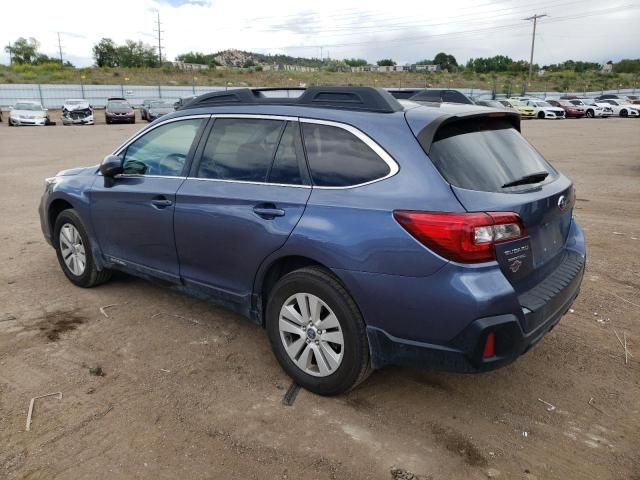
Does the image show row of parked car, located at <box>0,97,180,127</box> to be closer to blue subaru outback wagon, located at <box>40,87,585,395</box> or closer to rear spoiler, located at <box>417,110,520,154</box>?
blue subaru outback wagon, located at <box>40,87,585,395</box>

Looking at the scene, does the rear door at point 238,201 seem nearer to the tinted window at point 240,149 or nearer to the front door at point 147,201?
the tinted window at point 240,149

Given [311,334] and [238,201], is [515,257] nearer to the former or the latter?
[311,334]

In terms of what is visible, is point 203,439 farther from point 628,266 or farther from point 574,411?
point 628,266

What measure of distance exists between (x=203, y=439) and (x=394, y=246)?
1.43 m

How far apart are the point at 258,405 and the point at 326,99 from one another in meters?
1.90

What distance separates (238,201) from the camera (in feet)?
11.3

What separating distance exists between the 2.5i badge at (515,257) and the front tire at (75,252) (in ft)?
11.8

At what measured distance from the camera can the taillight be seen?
2.61m

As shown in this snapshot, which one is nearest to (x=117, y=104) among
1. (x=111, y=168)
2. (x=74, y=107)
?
(x=74, y=107)

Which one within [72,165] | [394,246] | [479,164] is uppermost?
[479,164]

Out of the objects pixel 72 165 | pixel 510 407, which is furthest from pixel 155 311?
pixel 72 165

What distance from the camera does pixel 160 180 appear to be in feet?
13.4

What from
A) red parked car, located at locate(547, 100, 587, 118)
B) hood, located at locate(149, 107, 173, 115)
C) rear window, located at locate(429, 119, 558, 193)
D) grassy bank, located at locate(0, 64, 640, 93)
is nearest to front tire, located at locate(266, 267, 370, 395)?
rear window, located at locate(429, 119, 558, 193)

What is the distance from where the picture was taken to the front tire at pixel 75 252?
16.0ft
